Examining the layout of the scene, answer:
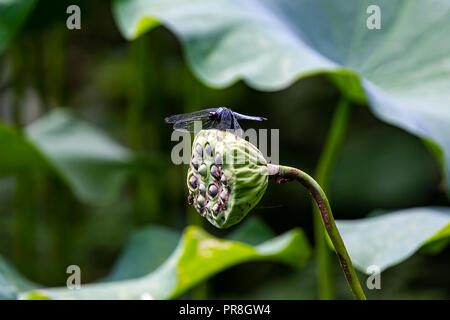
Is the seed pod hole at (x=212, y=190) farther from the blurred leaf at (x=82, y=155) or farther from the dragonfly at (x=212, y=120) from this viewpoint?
the blurred leaf at (x=82, y=155)

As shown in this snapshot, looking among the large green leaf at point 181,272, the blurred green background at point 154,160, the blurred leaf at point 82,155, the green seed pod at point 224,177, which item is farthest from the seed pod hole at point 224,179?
the blurred leaf at point 82,155

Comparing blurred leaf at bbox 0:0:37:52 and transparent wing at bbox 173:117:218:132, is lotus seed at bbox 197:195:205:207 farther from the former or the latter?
Answer: blurred leaf at bbox 0:0:37:52

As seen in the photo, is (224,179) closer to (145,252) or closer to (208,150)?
(208,150)

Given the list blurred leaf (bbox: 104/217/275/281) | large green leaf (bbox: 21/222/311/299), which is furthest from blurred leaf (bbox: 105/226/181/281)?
large green leaf (bbox: 21/222/311/299)

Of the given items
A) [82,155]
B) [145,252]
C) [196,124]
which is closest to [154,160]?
[82,155]
